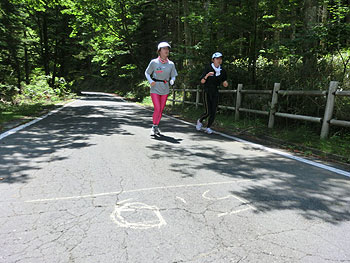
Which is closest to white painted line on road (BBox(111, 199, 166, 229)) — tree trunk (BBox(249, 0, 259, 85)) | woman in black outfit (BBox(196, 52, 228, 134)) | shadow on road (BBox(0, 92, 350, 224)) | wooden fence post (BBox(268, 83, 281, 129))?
shadow on road (BBox(0, 92, 350, 224))

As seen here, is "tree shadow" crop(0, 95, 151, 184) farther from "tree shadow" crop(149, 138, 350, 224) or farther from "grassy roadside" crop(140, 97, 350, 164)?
"grassy roadside" crop(140, 97, 350, 164)

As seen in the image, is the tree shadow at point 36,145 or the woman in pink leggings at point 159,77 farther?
the woman in pink leggings at point 159,77

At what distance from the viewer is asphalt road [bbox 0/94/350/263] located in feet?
6.24

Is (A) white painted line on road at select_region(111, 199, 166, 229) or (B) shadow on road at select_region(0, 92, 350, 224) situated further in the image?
(B) shadow on road at select_region(0, 92, 350, 224)

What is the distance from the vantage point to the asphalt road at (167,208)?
190 cm

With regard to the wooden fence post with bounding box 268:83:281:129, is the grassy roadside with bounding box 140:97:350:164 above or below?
below

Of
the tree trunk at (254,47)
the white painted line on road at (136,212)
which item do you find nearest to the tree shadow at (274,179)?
the white painted line on road at (136,212)

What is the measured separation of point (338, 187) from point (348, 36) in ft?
16.0

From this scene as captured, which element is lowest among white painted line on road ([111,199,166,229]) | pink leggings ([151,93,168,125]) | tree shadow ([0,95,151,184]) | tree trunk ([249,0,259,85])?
tree shadow ([0,95,151,184])

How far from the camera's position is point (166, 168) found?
3902 mm

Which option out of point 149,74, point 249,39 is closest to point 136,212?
point 149,74

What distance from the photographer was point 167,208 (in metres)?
2.58

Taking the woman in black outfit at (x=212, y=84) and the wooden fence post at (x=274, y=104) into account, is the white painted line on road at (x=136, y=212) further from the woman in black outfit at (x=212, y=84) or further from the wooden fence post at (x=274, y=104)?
the wooden fence post at (x=274, y=104)

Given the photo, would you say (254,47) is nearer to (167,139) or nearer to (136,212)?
(167,139)
